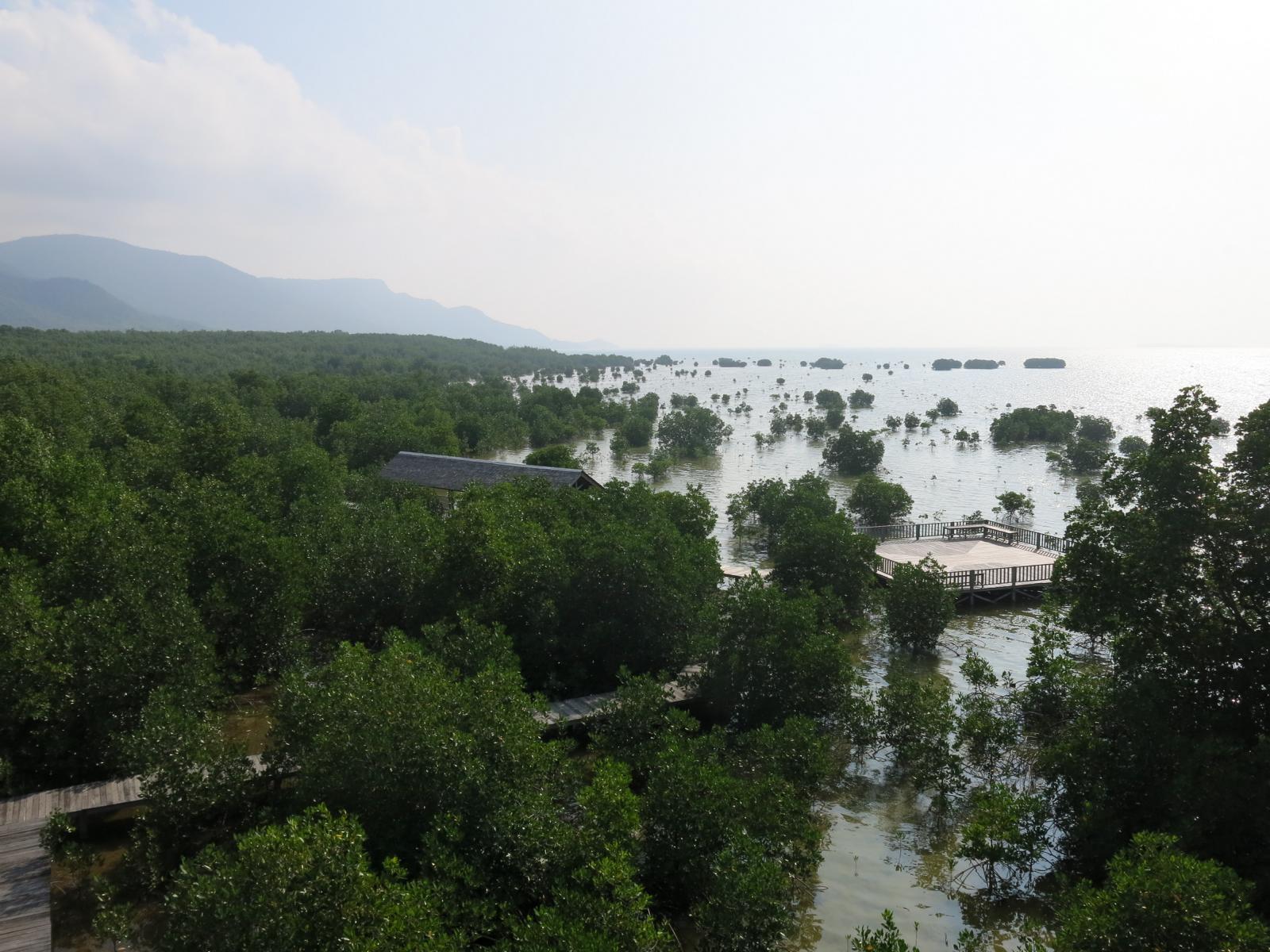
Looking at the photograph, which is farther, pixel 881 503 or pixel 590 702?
pixel 881 503

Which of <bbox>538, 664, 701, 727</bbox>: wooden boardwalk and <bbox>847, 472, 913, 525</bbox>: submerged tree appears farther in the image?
<bbox>847, 472, 913, 525</bbox>: submerged tree

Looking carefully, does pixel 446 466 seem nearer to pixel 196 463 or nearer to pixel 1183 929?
pixel 196 463

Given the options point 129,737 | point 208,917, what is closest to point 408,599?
point 129,737

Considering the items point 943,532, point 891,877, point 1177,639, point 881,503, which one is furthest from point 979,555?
point 891,877

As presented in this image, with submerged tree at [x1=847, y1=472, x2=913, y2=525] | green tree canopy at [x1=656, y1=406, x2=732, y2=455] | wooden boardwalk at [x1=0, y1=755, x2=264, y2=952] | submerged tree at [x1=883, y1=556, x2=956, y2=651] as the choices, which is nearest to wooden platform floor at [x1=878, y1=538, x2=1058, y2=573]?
submerged tree at [x1=847, y1=472, x2=913, y2=525]

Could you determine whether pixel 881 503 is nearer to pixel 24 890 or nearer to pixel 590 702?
pixel 590 702

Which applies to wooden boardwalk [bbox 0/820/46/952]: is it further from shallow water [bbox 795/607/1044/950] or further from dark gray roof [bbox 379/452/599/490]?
dark gray roof [bbox 379/452/599/490]

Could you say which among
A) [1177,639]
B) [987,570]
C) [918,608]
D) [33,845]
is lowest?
[33,845]
